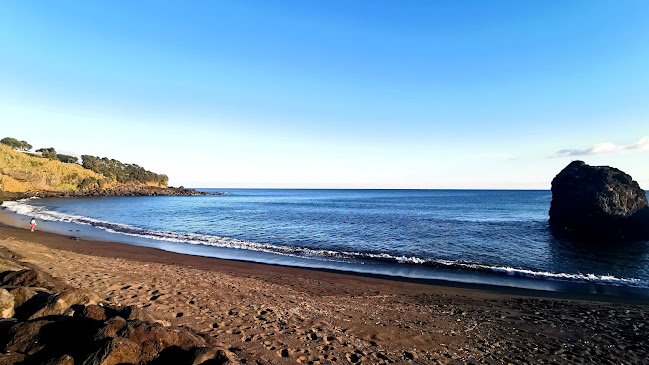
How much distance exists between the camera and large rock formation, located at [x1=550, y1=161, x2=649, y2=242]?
112 feet

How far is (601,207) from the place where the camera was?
116 ft

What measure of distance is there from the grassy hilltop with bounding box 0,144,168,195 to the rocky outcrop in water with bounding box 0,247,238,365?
336 feet

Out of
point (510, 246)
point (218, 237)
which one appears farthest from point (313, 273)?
point (510, 246)

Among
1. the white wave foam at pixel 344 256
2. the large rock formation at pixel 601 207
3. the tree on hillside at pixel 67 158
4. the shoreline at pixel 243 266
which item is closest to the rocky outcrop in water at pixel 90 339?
the shoreline at pixel 243 266

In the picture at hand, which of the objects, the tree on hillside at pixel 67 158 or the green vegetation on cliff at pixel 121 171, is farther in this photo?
the tree on hillside at pixel 67 158

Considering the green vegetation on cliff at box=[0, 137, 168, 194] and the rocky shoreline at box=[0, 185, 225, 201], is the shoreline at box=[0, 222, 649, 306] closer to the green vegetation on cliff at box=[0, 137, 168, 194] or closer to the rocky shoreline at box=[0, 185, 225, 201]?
the rocky shoreline at box=[0, 185, 225, 201]

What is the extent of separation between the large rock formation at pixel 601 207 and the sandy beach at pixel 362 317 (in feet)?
96.2

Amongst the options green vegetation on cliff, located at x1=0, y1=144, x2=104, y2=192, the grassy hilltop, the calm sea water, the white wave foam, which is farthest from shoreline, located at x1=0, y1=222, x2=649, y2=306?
green vegetation on cliff, located at x1=0, y1=144, x2=104, y2=192

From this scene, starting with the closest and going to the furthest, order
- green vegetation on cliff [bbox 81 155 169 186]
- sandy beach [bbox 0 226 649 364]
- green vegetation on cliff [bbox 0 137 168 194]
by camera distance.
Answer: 1. sandy beach [bbox 0 226 649 364]
2. green vegetation on cliff [bbox 0 137 168 194]
3. green vegetation on cliff [bbox 81 155 169 186]

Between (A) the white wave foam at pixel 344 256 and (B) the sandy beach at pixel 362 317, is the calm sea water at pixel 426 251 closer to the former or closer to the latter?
(A) the white wave foam at pixel 344 256

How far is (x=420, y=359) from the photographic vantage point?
7594 millimetres

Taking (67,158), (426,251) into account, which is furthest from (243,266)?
(67,158)

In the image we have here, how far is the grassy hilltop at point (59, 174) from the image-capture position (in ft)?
275

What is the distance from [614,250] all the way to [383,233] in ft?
70.3
